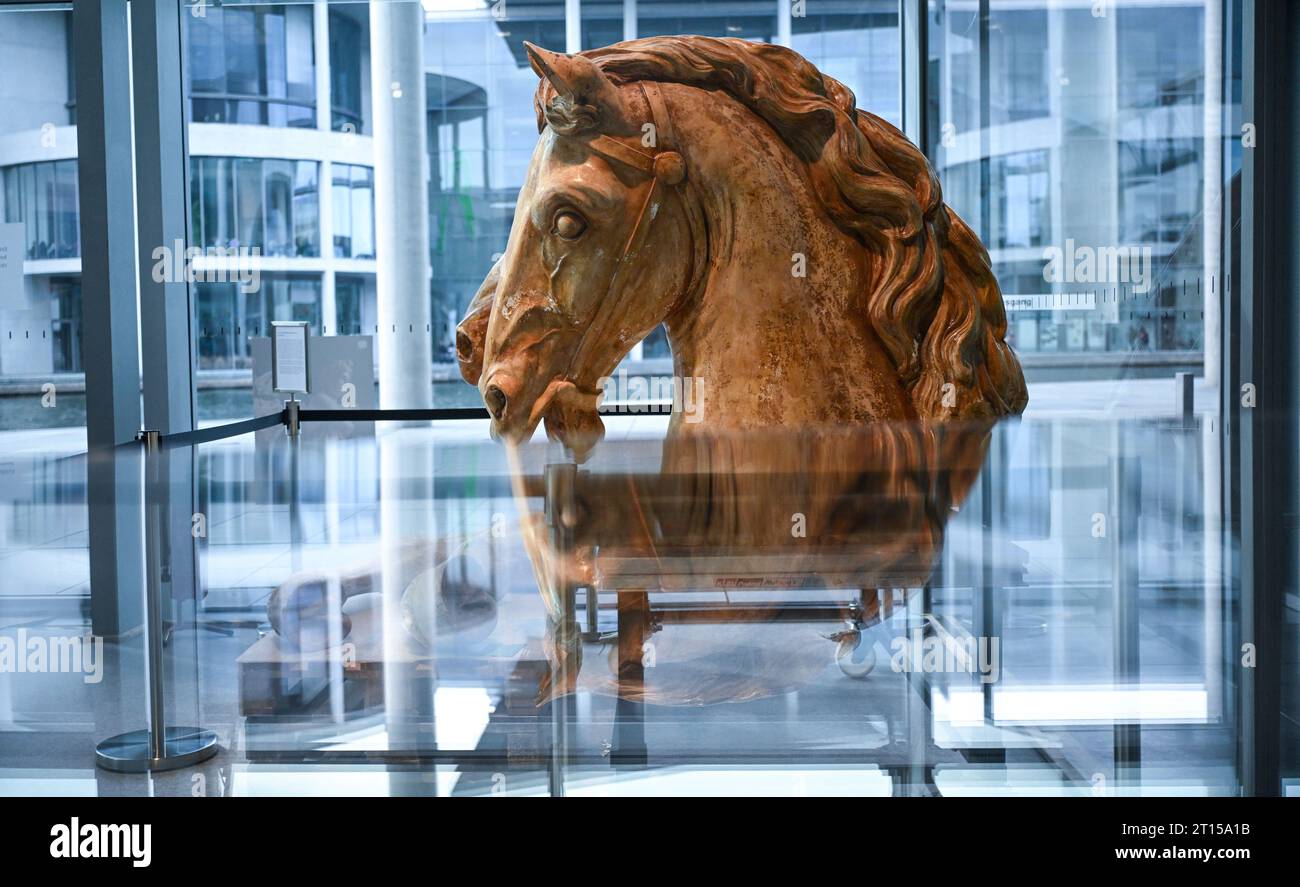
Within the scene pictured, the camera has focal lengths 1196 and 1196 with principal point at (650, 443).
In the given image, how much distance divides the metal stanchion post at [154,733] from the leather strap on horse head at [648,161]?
2.50 feet

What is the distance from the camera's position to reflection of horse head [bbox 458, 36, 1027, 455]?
5.90 ft

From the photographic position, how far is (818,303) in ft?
6.00

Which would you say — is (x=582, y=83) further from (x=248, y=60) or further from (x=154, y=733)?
(x=248, y=60)

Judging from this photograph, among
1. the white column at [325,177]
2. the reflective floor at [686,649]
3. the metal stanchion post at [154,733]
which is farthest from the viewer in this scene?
the white column at [325,177]

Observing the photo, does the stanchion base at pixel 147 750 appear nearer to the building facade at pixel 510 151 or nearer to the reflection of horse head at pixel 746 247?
the reflection of horse head at pixel 746 247

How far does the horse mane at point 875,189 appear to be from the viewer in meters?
1.82

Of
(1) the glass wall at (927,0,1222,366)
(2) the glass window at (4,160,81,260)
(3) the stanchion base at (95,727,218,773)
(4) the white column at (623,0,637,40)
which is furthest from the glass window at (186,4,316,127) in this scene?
(3) the stanchion base at (95,727,218,773)

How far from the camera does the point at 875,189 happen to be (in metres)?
Answer: 1.82

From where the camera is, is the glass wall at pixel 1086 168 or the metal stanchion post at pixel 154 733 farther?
the glass wall at pixel 1086 168

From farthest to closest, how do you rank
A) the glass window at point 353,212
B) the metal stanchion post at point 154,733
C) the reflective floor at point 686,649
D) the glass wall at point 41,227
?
the glass window at point 353,212 → the glass wall at point 41,227 → the metal stanchion post at point 154,733 → the reflective floor at point 686,649

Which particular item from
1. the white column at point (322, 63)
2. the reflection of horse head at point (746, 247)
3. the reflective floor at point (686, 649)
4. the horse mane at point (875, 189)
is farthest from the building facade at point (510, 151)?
the reflective floor at point (686, 649)

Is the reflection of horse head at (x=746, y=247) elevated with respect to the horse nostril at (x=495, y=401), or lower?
elevated
